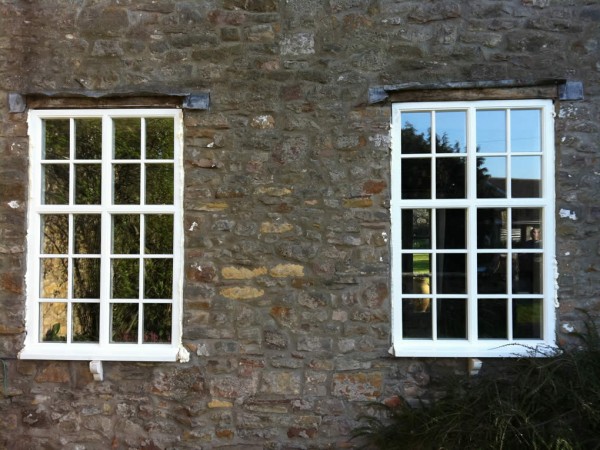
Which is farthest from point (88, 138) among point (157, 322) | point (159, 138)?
point (157, 322)

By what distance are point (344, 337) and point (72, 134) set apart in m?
2.94

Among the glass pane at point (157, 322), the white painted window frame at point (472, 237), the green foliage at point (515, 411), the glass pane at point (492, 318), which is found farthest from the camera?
the glass pane at point (157, 322)

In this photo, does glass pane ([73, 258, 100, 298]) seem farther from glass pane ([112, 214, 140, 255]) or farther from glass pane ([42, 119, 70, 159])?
glass pane ([42, 119, 70, 159])

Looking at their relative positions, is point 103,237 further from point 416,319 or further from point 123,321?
point 416,319

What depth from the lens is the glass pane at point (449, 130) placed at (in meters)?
3.76

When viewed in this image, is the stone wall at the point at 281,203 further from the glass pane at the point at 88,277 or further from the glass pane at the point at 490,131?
the glass pane at the point at 88,277

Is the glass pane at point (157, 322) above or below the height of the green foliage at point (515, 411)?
above

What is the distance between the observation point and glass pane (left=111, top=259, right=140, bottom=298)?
151 inches

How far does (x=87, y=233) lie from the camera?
153 inches

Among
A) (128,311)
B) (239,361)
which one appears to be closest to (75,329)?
(128,311)

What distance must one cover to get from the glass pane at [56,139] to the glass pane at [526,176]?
389 cm

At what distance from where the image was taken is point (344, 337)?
3641mm

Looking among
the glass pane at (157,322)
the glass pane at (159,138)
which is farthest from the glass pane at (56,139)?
the glass pane at (157,322)

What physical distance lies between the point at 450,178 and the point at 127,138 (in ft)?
9.30
